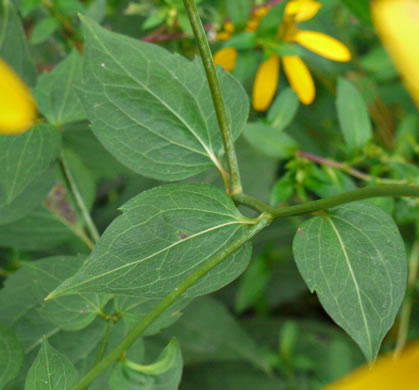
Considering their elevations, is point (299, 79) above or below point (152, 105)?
below

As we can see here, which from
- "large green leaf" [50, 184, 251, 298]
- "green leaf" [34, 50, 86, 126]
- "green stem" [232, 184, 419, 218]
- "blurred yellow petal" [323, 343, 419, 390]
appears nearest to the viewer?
"blurred yellow petal" [323, 343, 419, 390]

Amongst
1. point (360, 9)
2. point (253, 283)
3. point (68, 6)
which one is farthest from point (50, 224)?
point (360, 9)

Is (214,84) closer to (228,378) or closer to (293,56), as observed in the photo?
(293,56)

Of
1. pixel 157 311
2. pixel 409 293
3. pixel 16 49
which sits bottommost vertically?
pixel 409 293

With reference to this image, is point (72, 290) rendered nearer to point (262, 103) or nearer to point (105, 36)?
point (105, 36)

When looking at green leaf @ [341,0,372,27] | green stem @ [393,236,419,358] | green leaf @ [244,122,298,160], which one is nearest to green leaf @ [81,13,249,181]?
green leaf @ [244,122,298,160]

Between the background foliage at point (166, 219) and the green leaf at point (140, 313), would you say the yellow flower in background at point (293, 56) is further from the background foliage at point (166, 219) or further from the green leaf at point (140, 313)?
the green leaf at point (140, 313)

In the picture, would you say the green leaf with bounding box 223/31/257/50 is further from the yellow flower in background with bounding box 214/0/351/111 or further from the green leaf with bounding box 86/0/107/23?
the green leaf with bounding box 86/0/107/23
